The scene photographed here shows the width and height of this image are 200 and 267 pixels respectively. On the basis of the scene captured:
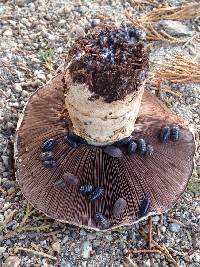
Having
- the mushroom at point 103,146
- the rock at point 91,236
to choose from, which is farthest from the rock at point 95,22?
the rock at point 91,236

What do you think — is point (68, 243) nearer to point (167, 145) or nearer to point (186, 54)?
point (167, 145)

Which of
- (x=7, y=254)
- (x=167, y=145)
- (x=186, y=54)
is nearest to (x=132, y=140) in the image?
(x=167, y=145)

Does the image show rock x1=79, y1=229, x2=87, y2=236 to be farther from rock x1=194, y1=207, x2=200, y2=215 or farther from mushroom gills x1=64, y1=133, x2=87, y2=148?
rock x1=194, y1=207, x2=200, y2=215

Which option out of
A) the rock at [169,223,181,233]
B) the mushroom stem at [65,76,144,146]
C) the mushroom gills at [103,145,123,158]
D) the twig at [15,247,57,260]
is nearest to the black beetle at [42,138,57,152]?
the mushroom stem at [65,76,144,146]

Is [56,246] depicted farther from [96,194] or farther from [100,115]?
[100,115]

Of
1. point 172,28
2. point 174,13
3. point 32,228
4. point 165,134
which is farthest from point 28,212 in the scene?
point 174,13
